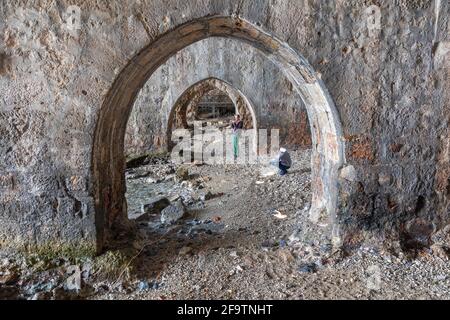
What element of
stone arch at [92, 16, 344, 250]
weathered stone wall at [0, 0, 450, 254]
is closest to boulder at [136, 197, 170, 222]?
stone arch at [92, 16, 344, 250]

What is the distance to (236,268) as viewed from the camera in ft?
12.4

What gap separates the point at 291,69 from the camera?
4.16 metres

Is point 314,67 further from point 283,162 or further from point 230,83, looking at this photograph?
point 230,83

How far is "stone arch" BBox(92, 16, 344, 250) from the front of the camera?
362 cm

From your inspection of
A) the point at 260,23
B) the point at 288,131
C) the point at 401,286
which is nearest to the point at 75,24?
the point at 260,23

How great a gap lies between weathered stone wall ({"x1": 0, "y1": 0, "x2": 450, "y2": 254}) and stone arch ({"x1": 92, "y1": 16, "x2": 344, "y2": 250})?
85 millimetres

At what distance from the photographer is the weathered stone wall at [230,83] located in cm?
916

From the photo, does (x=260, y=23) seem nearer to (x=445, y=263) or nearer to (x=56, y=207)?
(x=56, y=207)

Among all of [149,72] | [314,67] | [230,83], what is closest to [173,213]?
[149,72]

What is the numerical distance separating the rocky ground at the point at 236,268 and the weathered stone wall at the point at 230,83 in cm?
442

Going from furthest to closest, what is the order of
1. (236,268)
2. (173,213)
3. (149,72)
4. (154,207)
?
(154,207) < (173,213) < (149,72) < (236,268)

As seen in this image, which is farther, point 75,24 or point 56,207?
point 56,207

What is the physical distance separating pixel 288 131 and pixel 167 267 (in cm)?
595

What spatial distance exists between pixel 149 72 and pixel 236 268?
6.93ft
